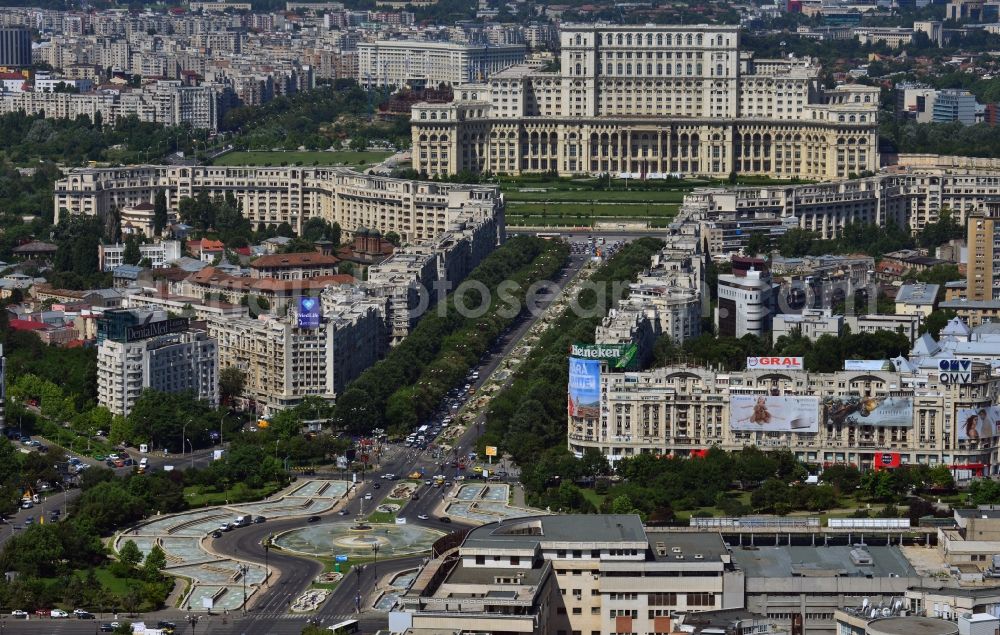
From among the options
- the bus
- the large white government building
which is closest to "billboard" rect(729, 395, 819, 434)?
the bus

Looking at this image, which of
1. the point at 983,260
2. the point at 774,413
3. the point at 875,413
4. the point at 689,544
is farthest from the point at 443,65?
the point at 689,544

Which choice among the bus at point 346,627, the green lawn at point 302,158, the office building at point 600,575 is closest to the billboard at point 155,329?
the bus at point 346,627

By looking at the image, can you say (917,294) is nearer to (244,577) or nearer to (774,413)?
(774,413)

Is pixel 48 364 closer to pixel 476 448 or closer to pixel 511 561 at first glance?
pixel 476 448

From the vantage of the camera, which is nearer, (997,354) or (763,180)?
(997,354)

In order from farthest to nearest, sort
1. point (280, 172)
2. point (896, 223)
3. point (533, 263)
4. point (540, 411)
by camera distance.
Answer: point (280, 172)
point (896, 223)
point (533, 263)
point (540, 411)

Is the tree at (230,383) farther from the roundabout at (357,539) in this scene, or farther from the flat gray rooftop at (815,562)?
the flat gray rooftop at (815,562)

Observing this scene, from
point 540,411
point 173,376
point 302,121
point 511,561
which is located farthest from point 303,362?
point 302,121
